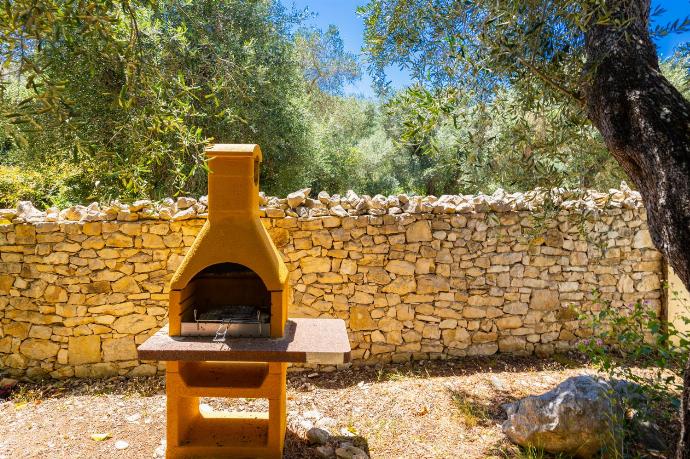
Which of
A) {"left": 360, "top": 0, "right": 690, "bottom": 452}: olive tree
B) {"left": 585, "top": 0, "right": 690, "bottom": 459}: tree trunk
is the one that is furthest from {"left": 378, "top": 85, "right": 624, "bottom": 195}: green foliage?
{"left": 585, "top": 0, "right": 690, "bottom": 459}: tree trunk

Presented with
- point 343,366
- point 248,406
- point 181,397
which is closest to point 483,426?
point 343,366

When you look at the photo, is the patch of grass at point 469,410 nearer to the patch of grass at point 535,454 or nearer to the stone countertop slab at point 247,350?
the patch of grass at point 535,454

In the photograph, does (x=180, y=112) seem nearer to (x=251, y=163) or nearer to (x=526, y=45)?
(x=251, y=163)

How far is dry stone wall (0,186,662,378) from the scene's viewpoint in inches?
228

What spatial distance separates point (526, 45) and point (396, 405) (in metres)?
4.01

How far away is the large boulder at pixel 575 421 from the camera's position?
12.1 feet

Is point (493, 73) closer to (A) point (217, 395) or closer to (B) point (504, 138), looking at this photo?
(B) point (504, 138)

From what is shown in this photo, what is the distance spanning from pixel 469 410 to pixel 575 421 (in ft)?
4.19

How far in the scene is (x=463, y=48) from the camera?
349 centimetres

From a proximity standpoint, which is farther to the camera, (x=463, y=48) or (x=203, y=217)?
(x=203, y=217)

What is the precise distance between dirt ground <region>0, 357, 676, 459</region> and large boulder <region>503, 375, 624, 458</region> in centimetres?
31

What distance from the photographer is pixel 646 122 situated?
106 inches

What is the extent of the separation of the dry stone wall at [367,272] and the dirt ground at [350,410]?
38 centimetres

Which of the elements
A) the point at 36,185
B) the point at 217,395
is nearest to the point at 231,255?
the point at 217,395
